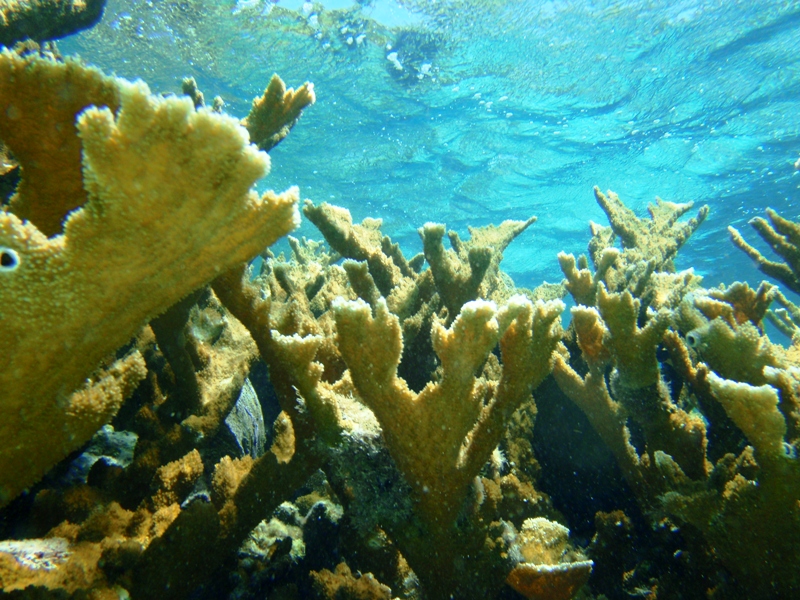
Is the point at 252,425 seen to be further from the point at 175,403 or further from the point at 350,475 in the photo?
the point at 350,475

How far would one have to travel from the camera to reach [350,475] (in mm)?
1703

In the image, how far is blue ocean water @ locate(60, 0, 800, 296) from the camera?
42.5 ft

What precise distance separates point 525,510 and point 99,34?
1843 cm

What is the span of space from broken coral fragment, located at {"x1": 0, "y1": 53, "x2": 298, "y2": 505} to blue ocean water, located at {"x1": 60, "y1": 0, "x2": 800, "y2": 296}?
14005 millimetres

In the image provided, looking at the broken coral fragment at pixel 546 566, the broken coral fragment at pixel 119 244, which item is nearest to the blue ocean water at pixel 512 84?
the broken coral fragment at pixel 119 244

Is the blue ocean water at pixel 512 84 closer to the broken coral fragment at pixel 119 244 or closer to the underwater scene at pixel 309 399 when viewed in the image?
the underwater scene at pixel 309 399

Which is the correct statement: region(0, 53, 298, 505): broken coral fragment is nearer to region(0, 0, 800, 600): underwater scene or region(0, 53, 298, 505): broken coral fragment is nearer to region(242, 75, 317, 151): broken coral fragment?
region(0, 0, 800, 600): underwater scene

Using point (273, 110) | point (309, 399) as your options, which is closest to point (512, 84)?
point (273, 110)

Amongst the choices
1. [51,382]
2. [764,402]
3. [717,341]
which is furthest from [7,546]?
[717,341]

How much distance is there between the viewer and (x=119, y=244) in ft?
3.10

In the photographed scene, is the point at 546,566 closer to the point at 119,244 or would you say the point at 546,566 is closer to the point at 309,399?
the point at 309,399

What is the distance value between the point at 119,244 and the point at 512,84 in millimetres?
17785

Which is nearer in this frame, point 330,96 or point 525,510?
point 525,510

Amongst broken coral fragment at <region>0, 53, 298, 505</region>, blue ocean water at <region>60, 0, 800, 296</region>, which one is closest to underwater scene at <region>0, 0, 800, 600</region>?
broken coral fragment at <region>0, 53, 298, 505</region>
